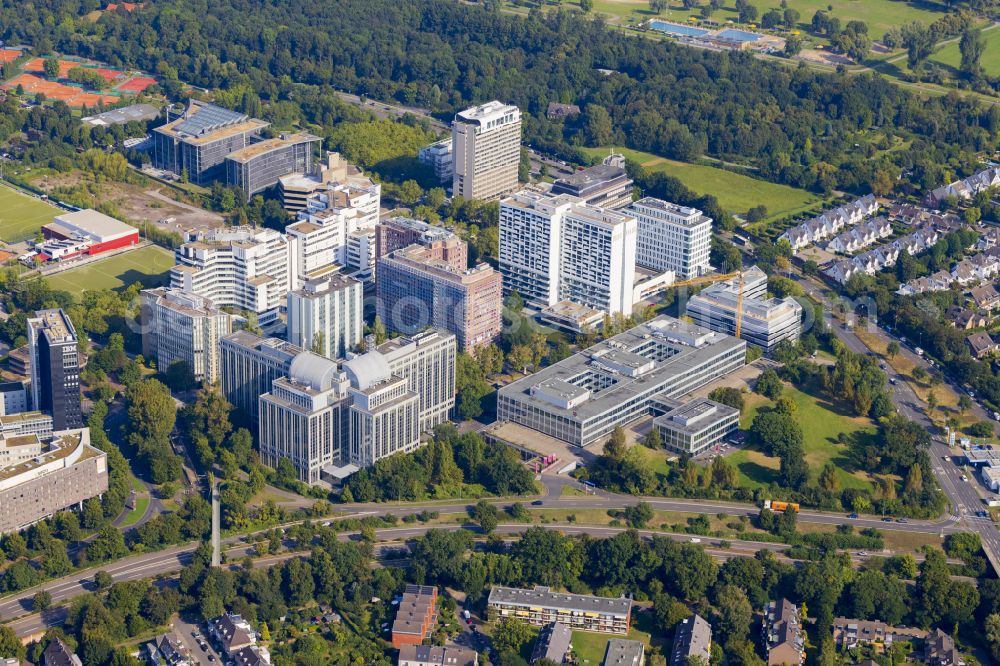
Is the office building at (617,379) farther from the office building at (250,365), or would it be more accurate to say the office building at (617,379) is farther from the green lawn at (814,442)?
the office building at (250,365)

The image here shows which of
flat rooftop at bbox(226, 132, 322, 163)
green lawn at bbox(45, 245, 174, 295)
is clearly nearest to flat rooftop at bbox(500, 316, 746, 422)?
green lawn at bbox(45, 245, 174, 295)

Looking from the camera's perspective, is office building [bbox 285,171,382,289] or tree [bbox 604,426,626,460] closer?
tree [bbox 604,426,626,460]

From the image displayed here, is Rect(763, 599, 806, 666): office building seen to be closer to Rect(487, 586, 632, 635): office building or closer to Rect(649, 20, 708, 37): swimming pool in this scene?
A: Rect(487, 586, 632, 635): office building

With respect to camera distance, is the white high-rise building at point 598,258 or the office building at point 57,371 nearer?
the office building at point 57,371

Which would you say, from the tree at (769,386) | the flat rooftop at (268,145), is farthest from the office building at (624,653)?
the flat rooftop at (268,145)

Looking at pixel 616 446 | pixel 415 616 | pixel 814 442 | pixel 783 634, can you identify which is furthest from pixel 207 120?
pixel 783 634

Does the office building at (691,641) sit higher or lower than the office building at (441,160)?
lower
